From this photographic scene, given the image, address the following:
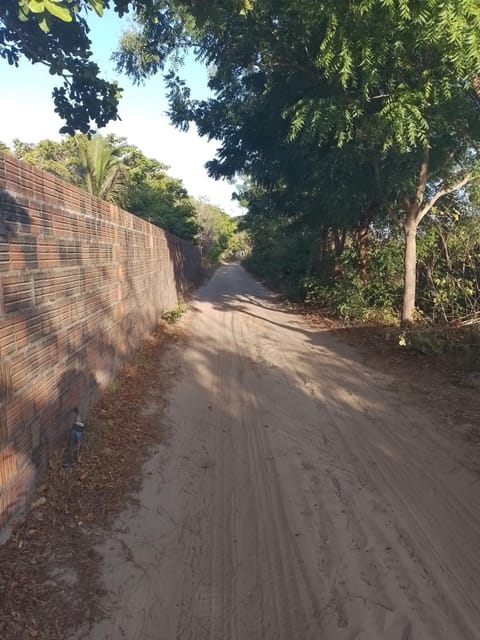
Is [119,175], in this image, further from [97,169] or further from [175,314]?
[175,314]

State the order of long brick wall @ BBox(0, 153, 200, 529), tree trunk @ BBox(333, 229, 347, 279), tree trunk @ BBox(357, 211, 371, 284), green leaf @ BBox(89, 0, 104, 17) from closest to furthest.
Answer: long brick wall @ BBox(0, 153, 200, 529), green leaf @ BBox(89, 0, 104, 17), tree trunk @ BBox(357, 211, 371, 284), tree trunk @ BBox(333, 229, 347, 279)

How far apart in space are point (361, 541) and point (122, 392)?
12.4ft

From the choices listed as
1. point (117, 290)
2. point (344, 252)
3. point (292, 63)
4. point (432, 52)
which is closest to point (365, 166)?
point (292, 63)

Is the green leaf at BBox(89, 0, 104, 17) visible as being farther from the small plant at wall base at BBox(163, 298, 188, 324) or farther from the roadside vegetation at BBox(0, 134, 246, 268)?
the roadside vegetation at BBox(0, 134, 246, 268)

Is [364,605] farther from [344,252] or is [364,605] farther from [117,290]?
[344,252]

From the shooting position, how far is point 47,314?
380 cm

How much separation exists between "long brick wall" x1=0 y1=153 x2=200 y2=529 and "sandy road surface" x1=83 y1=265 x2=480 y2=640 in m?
0.87

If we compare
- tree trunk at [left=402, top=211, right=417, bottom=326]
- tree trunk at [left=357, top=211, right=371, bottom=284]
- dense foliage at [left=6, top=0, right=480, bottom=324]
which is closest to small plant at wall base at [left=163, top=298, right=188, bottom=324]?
dense foliage at [left=6, top=0, right=480, bottom=324]

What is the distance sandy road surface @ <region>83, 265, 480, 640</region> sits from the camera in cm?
261

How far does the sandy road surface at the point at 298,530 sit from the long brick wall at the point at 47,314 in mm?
869

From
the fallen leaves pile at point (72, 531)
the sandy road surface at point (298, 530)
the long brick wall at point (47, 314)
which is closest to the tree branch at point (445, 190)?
the sandy road surface at point (298, 530)

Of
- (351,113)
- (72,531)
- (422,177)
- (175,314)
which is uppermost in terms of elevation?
(351,113)

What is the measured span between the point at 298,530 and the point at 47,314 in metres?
2.46

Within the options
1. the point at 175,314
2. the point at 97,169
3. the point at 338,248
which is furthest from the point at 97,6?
the point at 97,169
